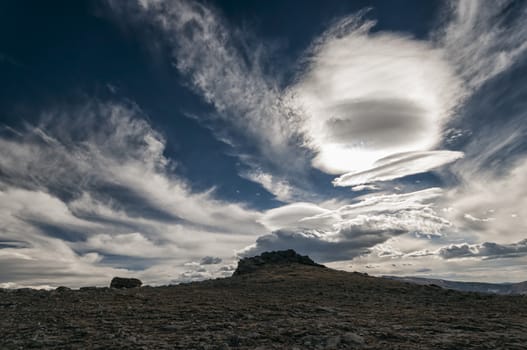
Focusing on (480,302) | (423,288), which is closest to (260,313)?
(480,302)

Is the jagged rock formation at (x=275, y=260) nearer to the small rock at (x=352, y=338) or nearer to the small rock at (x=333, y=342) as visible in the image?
the small rock at (x=352, y=338)

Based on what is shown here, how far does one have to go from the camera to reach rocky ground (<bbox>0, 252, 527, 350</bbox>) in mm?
10578

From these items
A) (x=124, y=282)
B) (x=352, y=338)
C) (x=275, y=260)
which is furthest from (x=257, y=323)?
(x=275, y=260)

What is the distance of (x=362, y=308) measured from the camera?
18.3 metres

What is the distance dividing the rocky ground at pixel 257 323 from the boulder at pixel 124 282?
56.0 feet

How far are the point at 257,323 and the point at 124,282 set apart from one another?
31358 millimetres

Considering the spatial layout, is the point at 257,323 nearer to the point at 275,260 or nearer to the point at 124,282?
the point at 124,282

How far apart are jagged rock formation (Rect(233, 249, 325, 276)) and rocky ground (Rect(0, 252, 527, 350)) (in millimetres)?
43272

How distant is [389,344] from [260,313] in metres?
7.08

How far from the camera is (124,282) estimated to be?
128 feet

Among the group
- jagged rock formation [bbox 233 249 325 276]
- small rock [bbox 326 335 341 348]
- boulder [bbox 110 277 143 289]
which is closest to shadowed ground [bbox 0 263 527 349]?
small rock [bbox 326 335 341 348]

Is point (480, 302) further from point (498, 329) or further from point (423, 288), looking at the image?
point (498, 329)

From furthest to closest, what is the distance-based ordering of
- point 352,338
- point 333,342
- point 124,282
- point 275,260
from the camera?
point 275,260 < point 124,282 < point 352,338 < point 333,342

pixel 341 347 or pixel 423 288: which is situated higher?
pixel 423 288
